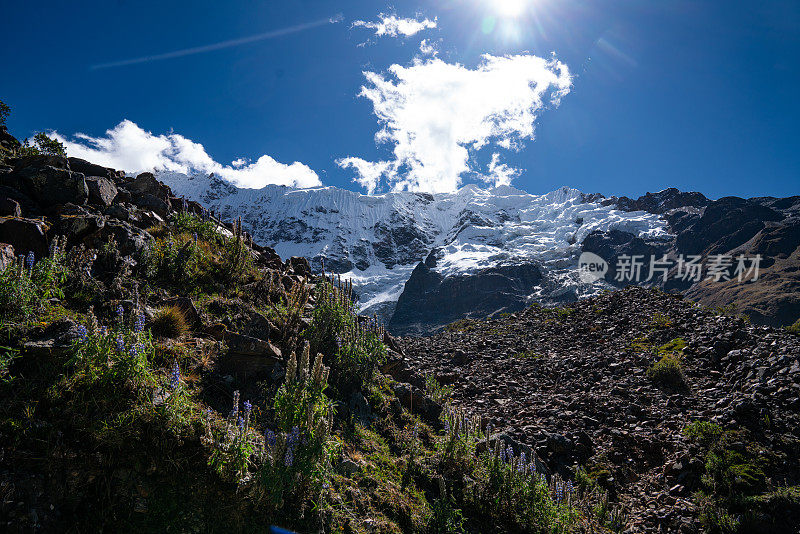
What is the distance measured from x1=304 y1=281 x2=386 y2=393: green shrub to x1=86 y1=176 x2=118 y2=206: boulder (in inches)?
245

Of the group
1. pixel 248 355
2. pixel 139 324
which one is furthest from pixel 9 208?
pixel 248 355

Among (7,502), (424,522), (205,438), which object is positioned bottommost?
(424,522)

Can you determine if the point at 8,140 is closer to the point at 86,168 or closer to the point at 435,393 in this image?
the point at 86,168

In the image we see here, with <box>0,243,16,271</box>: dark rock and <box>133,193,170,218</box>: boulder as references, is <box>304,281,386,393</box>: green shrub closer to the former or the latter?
<box>0,243,16,271</box>: dark rock

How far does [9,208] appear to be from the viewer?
7.52 metres

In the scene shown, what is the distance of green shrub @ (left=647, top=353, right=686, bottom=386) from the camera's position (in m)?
12.4

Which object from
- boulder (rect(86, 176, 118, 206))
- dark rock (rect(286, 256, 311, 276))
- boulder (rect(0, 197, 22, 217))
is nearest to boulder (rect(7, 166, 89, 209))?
boulder (rect(86, 176, 118, 206))

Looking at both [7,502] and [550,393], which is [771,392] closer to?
[550,393]

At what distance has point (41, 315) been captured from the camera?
17.8 feet

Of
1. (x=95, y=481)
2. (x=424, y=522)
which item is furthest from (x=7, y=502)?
(x=424, y=522)

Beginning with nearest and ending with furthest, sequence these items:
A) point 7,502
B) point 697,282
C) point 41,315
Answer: point 7,502 → point 41,315 → point 697,282

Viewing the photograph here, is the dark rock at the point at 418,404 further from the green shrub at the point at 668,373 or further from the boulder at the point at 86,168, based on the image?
the boulder at the point at 86,168

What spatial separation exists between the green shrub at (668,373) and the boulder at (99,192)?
17.2m

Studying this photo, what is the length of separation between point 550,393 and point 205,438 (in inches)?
479
